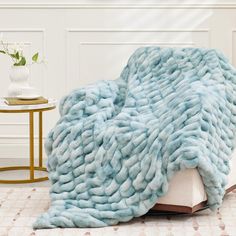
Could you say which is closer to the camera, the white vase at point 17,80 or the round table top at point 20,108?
the round table top at point 20,108

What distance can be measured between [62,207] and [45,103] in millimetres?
1032

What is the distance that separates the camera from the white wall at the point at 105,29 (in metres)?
4.98

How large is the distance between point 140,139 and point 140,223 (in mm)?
370

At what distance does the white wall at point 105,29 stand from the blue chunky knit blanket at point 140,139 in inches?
48.3

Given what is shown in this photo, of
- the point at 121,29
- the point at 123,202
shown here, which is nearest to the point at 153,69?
the point at 123,202

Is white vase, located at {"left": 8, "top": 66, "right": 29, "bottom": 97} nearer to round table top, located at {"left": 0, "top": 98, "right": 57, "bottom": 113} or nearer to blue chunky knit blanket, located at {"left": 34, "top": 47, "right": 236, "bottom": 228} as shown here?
round table top, located at {"left": 0, "top": 98, "right": 57, "bottom": 113}

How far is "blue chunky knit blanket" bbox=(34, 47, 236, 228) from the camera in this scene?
3.17m

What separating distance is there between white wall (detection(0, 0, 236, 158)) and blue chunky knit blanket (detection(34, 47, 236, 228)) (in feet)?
4.02

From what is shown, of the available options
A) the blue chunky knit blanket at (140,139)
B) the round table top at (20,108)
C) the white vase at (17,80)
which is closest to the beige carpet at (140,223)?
the blue chunky knit blanket at (140,139)

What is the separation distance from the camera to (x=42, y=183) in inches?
164

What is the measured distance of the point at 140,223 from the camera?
3.21 m

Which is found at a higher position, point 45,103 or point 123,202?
point 45,103

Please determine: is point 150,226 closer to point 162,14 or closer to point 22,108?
point 22,108

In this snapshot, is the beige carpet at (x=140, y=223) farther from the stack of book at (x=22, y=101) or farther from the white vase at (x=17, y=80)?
the white vase at (x=17, y=80)
